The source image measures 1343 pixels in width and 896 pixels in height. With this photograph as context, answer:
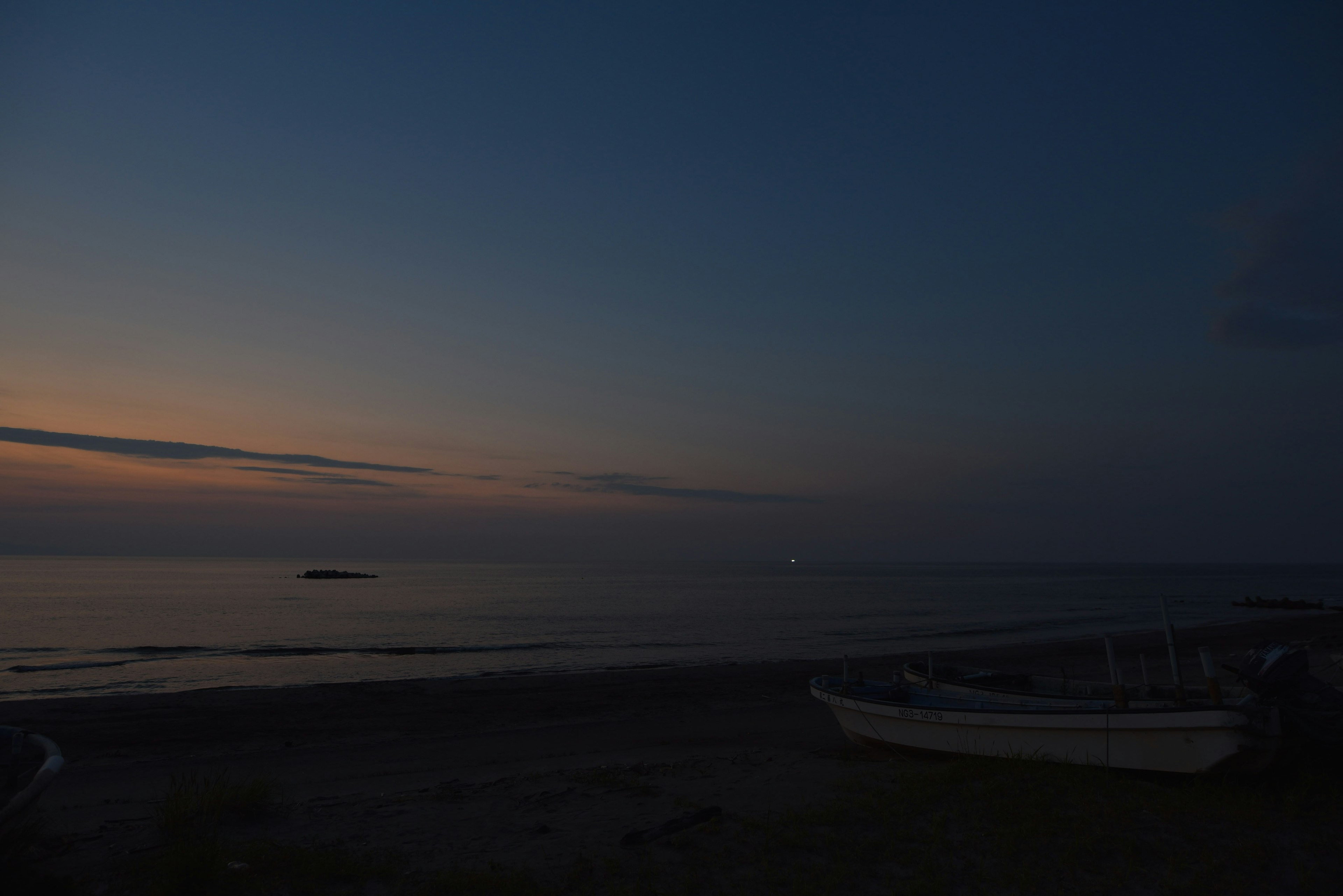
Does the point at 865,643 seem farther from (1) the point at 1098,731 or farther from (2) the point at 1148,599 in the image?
(2) the point at 1148,599

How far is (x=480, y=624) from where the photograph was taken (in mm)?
51781

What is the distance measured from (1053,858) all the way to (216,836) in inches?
341

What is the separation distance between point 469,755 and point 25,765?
8.16m

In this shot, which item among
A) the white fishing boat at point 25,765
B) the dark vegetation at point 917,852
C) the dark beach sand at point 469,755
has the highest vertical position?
the white fishing boat at point 25,765

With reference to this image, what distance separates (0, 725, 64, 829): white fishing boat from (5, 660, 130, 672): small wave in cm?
2652

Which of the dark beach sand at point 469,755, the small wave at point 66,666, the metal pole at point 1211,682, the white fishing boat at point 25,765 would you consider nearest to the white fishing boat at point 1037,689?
the metal pole at point 1211,682

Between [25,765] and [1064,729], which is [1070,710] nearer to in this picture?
[1064,729]

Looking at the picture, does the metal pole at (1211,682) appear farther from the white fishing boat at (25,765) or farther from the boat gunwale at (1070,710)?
the white fishing boat at (25,765)

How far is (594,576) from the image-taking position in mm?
162000

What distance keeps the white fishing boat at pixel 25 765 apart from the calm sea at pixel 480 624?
741 inches

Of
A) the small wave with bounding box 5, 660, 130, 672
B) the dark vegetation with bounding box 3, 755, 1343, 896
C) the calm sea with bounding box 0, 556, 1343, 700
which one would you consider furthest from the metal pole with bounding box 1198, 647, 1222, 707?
the small wave with bounding box 5, 660, 130, 672

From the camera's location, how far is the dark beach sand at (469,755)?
8828 mm

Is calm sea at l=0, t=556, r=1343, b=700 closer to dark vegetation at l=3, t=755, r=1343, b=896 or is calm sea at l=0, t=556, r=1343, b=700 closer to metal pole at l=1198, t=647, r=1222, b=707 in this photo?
dark vegetation at l=3, t=755, r=1343, b=896

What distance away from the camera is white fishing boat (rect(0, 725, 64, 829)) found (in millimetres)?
6652
